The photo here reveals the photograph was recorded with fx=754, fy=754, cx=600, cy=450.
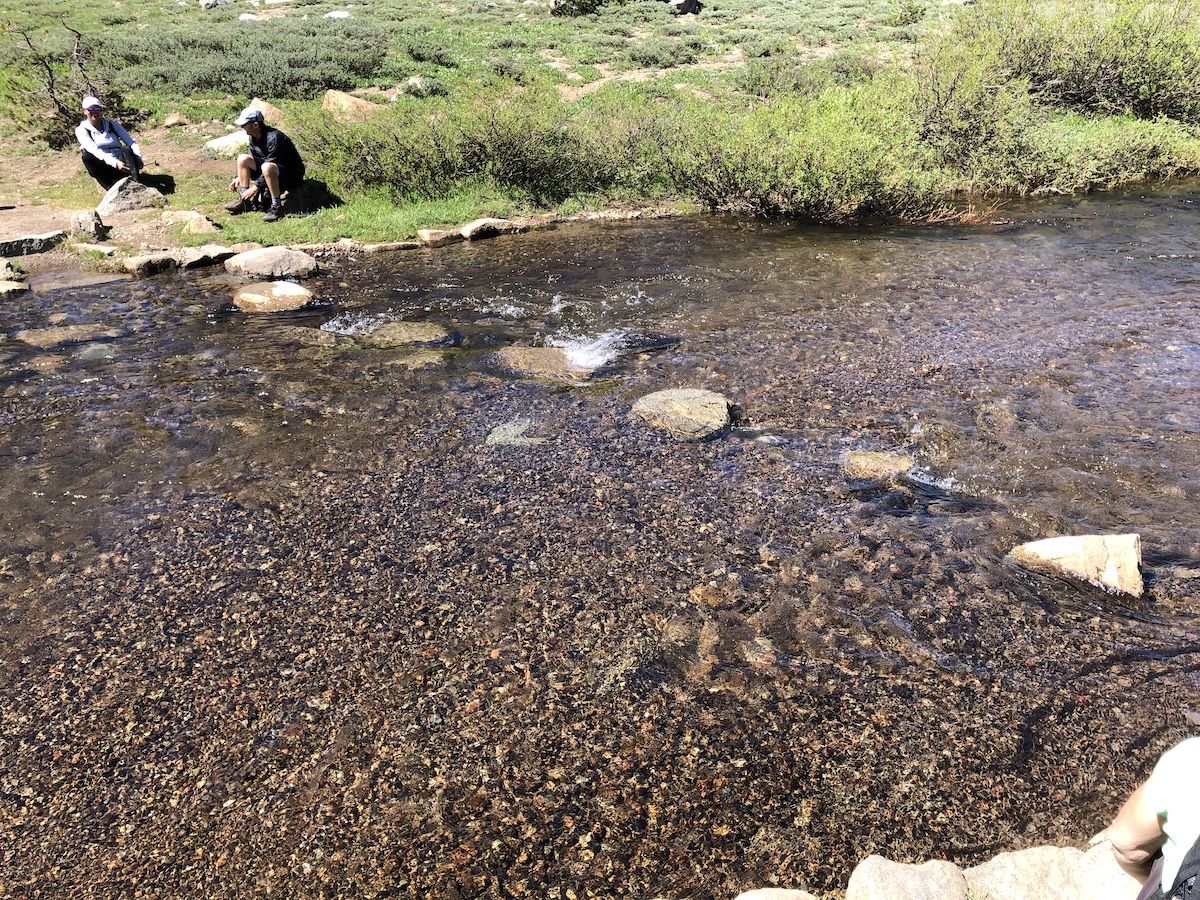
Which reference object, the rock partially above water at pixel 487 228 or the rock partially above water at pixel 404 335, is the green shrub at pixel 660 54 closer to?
the rock partially above water at pixel 487 228

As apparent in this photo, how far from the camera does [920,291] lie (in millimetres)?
10445

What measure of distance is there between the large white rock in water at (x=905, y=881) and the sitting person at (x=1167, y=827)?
3.96 ft

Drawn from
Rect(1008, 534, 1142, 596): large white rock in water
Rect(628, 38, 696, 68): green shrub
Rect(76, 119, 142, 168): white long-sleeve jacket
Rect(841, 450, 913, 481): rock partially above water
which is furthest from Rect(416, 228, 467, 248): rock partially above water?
Rect(628, 38, 696, 68): green shrub

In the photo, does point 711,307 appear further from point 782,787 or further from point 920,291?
point 782,787

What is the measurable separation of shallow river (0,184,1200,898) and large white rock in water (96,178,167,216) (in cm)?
509

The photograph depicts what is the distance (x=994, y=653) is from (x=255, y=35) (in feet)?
92.8

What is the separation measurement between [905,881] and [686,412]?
463 centimetres

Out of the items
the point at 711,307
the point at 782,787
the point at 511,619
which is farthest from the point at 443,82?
the point at 782,787

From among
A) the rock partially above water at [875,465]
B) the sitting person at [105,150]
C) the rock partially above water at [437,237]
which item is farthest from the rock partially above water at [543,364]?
the sitting person at [105,150]

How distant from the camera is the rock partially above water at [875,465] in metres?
6.15

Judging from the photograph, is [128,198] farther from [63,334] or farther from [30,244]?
[63,334]

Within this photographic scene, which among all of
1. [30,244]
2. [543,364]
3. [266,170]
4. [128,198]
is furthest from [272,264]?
[543,364]

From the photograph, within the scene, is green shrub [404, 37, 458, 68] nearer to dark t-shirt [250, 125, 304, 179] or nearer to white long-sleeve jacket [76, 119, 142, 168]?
dark t-shirt [250, 125, 304, 179]

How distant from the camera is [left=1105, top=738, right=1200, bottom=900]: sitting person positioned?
1.58 m
